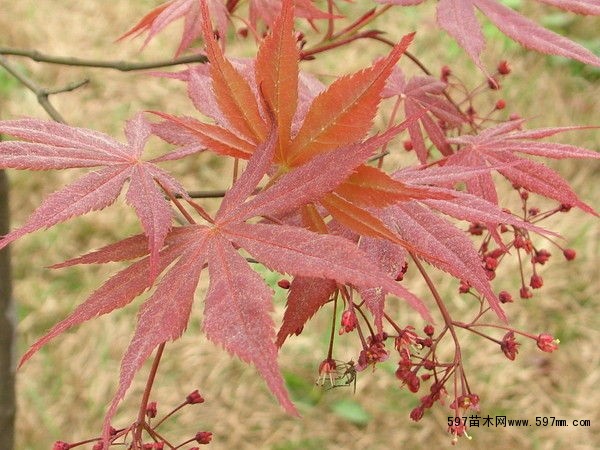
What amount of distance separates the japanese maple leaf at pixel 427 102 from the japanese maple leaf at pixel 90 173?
339 mm

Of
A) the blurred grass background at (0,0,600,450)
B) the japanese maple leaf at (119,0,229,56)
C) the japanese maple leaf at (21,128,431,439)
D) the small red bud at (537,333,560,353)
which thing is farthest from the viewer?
the blurred grass background at (0,0,600,450)

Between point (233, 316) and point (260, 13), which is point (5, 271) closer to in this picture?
point (260, 13)

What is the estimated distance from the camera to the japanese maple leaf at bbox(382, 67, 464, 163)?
2.80ft

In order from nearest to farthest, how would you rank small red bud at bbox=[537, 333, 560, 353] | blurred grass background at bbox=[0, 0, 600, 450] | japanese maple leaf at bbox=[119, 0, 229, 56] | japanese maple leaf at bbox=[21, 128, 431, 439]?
japanese maple leaf at bbox=[21, 128, 431, 439], small red bud at bbox=[537, 333, 560, 353], japanese maple leaf at bbox=[119, 0, 229, 56], blurred grass background at bbox=[0, 0, 600, 450]

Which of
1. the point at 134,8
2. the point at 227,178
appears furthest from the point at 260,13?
the point at 134,8

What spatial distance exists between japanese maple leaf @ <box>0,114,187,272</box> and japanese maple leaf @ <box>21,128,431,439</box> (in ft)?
0.09

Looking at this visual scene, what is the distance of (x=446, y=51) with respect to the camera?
3.29m

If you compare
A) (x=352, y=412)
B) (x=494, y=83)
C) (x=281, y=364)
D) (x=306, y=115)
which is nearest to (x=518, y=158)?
(x=494, y=83)

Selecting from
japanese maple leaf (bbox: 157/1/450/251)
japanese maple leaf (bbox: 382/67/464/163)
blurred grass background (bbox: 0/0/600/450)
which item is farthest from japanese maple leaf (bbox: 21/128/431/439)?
blurred grass background (bbox: 0/0/600/450)

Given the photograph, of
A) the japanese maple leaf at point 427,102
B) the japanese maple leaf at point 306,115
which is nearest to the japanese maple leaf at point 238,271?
the japanese maple leaf at point 306,115

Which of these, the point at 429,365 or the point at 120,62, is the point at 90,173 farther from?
the point at 120,62

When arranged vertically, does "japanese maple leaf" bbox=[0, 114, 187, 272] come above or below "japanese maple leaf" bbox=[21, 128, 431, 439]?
above

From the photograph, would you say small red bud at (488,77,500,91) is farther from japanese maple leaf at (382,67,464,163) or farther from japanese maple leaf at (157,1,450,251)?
japanese maple leaf at (157,1,450,251)

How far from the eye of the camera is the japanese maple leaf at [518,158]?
69 centimetres
